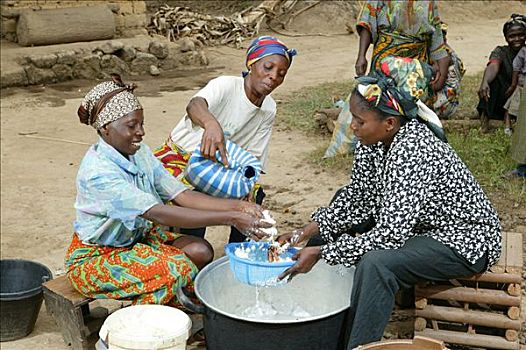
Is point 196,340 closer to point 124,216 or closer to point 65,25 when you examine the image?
point 124,216

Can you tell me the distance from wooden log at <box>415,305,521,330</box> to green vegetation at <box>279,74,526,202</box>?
6.32 feet

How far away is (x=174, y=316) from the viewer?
2939 mm

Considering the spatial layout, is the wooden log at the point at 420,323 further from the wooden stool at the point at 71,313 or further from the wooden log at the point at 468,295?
the wooden stool at the point at 71,313

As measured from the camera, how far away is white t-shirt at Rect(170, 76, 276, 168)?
371 cm

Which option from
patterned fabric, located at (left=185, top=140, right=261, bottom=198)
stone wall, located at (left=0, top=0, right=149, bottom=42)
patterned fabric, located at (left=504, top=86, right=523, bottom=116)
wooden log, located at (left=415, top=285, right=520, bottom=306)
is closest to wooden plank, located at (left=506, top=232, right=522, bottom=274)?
wooden log, located at (left=415, top=285, right=520, bottom=306)

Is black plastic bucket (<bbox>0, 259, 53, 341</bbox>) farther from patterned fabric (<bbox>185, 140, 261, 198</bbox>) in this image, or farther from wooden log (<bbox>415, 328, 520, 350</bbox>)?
wooden log (<bbox>415, 328, 520, 350</bbox>)

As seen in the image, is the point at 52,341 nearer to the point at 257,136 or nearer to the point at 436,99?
the point at 257,136

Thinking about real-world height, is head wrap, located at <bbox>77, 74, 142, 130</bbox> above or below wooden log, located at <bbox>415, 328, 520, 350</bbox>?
above

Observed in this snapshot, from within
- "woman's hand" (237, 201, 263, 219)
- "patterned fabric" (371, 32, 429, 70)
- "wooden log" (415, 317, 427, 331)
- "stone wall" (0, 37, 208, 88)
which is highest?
"patterned fabric" (371, 32, 429, 70)

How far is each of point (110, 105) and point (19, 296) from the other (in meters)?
1.06

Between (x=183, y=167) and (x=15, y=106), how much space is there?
5105 mm

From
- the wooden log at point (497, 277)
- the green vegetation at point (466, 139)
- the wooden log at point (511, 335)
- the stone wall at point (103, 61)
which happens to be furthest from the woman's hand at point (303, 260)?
the stone wall at point (103, 61)

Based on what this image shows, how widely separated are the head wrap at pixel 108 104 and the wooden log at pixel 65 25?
23.7ft

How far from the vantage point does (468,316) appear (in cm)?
315
